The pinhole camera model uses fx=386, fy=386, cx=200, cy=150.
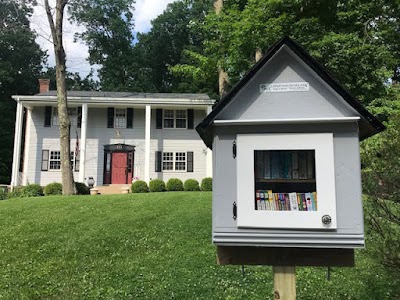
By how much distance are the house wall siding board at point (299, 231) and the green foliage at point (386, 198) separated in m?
1.64

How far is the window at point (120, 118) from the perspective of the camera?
23547 millimetres

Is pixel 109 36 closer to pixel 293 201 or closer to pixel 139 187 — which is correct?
pixel 139 187

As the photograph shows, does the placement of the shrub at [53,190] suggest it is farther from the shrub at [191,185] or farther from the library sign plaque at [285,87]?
the library sign plaque at [285,87]

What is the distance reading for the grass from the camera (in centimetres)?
577

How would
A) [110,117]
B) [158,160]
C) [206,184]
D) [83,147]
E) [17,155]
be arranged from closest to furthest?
1. [206,184]
2. [83,147]
3. [17,155]
4. [158,160]
5. [110,117]

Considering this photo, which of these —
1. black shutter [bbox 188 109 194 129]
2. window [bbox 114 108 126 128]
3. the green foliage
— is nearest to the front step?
window [bbox 114 108 126 128]

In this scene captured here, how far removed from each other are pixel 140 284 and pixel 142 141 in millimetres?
17828

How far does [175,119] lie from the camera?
77.9ft

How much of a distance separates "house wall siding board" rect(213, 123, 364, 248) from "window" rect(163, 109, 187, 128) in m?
20.6

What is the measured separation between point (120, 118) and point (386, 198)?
20640 millimetres

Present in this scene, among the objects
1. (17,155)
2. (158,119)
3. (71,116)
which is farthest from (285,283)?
(71,116)

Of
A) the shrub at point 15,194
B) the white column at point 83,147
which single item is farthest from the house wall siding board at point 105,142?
the shrub at point 15,194

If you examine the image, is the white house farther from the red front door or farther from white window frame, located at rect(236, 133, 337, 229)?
white window frame, located at rect(236, 133, 337, 229)

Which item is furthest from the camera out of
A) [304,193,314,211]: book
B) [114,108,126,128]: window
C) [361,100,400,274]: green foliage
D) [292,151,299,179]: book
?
[114,108,126,128]: window
